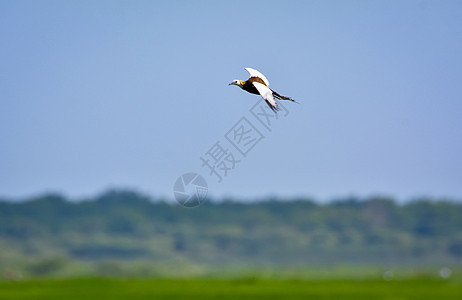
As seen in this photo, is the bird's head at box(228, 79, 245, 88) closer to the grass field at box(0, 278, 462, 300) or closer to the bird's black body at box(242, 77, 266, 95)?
the bird's black body at box(242, 77, 266, 95)

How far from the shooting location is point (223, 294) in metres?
20.7

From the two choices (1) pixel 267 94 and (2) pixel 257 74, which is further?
(2) pixel 257 74

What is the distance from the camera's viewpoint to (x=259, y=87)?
24.0 ft

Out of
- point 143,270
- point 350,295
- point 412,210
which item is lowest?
point 350,295

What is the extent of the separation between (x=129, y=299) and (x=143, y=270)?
25323 millimetres

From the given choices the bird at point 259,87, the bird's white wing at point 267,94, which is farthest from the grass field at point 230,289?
the bird's white wing at point 267,94

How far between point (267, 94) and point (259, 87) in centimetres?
20

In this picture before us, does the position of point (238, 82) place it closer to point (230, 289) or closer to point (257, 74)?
point (257, 74)

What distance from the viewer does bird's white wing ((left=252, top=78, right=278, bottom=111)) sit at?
271 inches

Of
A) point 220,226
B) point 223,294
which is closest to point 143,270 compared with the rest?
point 220,226

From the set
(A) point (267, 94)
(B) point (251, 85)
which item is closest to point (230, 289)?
(B) point (251, 85)

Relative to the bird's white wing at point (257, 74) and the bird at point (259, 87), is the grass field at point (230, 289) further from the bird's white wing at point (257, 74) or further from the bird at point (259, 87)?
the bird at point (259, 87)

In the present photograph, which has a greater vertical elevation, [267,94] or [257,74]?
[257,74]

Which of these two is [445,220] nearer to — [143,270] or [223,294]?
[143,270]
